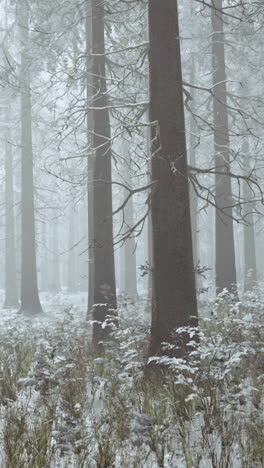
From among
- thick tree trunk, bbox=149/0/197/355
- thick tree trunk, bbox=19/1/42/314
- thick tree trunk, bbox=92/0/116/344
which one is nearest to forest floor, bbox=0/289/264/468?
thick tree trunk, bbox=149/0/197/355

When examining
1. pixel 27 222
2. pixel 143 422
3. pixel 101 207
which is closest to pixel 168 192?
pixel 143 422

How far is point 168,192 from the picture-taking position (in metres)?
5.34

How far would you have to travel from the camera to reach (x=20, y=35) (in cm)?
1622

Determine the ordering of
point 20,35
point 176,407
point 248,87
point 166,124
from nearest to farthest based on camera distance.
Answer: point 176,407
point 166,124
point 20,35
point 248,87

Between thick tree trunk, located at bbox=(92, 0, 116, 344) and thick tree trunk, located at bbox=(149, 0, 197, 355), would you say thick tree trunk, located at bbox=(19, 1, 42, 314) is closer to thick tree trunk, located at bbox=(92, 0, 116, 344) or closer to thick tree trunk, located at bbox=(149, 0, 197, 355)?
thick tree trunk, located at bbox=(92, 0, 116, 344)

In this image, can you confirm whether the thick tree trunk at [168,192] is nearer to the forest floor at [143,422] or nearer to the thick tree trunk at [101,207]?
the forest floor at [143,422]

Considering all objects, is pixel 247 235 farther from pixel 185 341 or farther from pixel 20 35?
pixel 185 341

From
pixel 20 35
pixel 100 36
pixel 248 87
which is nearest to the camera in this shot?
pixel 100 36

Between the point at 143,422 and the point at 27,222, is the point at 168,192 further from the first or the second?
the point at 27,222

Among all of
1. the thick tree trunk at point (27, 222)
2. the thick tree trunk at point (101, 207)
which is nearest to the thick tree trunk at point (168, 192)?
the thick tree trunk at point (101, 207)

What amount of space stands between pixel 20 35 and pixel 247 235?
41.5 feet

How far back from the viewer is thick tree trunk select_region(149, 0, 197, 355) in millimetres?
5258

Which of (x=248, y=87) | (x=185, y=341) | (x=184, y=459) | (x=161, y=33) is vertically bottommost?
(x=184, y=459)

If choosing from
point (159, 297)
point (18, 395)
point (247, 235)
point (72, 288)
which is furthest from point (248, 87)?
point (72, 288)
